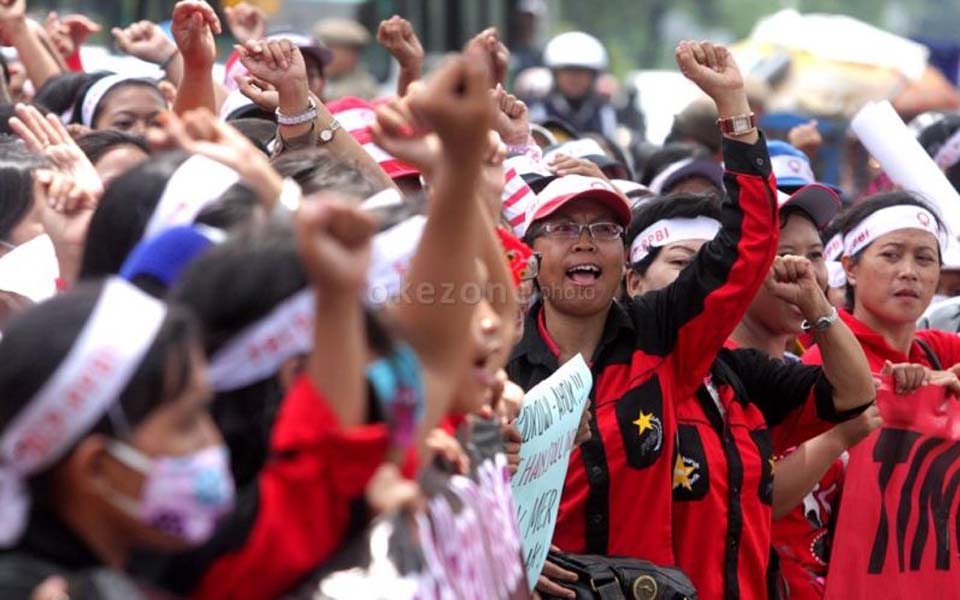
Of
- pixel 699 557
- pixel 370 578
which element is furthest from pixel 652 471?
pixel 370 578

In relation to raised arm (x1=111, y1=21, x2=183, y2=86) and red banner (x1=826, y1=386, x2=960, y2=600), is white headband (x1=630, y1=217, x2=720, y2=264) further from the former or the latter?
raised arm (x1=111, y1=21, x2=183, y2=86)

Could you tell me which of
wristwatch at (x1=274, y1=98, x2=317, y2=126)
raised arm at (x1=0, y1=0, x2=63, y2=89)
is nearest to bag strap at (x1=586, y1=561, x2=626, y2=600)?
wristwatch at (x1=274, y1=98, x2=317, y2=126)

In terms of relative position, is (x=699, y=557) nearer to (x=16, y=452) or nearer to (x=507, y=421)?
(x=507, y=421)

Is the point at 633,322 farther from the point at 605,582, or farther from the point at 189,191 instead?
the point at 189,191

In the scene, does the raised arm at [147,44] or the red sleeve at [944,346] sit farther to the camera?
the raised arm at [147,44]

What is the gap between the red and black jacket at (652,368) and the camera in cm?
532

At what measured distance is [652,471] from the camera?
532 centimetres

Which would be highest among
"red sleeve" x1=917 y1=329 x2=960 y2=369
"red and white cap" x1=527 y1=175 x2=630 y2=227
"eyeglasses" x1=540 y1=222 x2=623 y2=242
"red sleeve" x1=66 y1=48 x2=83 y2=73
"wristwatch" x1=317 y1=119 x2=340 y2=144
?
"wristwatch" x1=317 y1=119 x2=340 y2=144

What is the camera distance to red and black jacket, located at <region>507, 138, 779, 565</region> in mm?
5320

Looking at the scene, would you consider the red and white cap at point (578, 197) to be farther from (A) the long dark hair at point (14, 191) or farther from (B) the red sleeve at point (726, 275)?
(A) the long dark hair at point (14, 191)

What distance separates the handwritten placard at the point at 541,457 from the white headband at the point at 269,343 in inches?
71.2

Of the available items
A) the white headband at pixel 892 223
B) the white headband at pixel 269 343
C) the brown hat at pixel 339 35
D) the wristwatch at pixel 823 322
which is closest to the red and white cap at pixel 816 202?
the white headband at pixel 892 223

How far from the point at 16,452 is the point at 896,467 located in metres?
3.92

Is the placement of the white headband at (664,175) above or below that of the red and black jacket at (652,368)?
below
